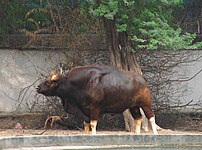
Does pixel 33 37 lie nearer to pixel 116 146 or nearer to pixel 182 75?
pixel 182 75

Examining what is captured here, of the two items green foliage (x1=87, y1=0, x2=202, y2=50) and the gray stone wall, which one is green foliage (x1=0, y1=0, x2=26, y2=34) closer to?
the gray stone wall

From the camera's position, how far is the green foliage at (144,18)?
10727mm

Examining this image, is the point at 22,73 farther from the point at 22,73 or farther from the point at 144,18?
the point at 144,18

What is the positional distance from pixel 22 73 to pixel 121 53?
115 inches

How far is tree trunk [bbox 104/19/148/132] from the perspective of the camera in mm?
12430

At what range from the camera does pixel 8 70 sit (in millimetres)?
14156

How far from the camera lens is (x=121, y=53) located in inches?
499

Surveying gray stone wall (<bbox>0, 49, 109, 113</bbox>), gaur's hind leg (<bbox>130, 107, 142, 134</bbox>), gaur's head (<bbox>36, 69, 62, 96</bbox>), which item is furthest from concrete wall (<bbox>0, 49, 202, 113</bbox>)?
gaur's hind leg (<bbox>130, 107, 142, 134</bbox>)

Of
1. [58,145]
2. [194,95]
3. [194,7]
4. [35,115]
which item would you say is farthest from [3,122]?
[58,145]

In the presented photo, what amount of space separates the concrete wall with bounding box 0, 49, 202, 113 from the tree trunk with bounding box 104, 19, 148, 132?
1.84 meters

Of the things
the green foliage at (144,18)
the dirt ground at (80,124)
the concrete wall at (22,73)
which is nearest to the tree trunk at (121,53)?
the dirt ground at (80,124)

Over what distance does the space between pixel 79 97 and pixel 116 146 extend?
20.2 feet

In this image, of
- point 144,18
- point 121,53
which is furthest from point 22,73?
point 144,18

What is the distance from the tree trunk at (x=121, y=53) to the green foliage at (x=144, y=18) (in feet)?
2.63
